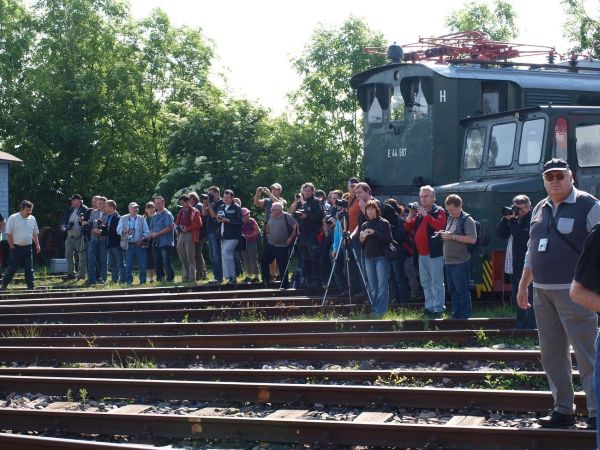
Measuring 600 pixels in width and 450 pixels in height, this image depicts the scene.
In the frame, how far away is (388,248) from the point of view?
1296cm

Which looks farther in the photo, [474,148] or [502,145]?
[474,148]

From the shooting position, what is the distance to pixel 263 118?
32062 mm

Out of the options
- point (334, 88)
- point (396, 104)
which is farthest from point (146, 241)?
point (334, 88)

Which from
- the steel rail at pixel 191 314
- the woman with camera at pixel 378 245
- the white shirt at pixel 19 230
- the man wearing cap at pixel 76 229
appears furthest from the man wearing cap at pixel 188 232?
the woman with camera at pixel 378 245

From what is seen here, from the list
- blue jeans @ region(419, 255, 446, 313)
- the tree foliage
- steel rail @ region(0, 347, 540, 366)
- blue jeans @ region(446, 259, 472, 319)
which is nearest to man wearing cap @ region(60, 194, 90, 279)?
steel rail @ region(0, 347, 540, 366)

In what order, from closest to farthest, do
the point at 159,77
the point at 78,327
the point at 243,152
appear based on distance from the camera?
the point at 78,327 < the point at 243,152 < the point at 159,77

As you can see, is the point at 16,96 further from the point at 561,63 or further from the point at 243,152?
the point at 561,63

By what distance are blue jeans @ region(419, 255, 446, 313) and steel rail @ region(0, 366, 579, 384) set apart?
3.64 m

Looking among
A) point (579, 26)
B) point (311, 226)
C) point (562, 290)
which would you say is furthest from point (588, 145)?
point (579, 26)

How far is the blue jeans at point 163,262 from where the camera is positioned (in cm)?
2009

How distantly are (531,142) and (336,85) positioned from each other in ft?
99.8

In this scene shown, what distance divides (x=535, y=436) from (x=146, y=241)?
14.3 metres

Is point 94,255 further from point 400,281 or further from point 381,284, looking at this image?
point 381,284

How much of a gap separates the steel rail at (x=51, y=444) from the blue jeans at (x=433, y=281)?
21.9 ft
